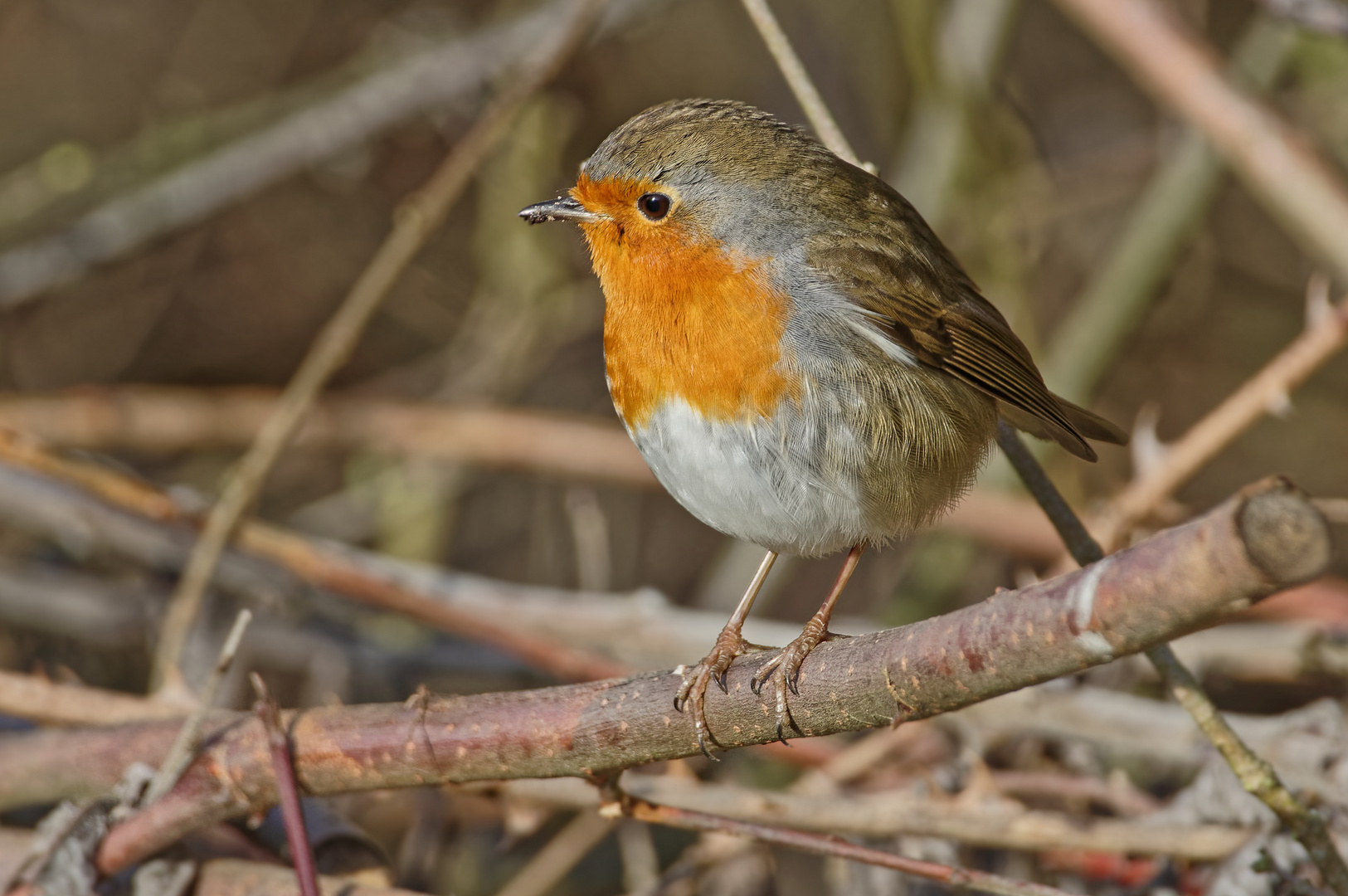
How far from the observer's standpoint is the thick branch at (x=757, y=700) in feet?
3.67

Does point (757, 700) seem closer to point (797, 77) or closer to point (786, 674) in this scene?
point (786, 674)

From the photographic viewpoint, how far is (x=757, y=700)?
1.83 m

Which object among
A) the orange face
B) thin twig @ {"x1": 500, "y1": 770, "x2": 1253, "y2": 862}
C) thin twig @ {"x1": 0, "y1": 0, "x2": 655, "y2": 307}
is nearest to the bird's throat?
the orange face

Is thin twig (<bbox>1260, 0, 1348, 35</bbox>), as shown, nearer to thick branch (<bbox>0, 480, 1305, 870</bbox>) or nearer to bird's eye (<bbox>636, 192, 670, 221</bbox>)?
bird's eye (<bbox>636, 192, 670, 221</bbox>)

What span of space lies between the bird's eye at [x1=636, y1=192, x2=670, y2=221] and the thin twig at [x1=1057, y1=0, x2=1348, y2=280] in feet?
5.04

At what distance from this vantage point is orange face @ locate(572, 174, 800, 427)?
222 cm

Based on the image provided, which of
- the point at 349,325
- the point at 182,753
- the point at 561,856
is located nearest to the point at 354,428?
the point at 349,325

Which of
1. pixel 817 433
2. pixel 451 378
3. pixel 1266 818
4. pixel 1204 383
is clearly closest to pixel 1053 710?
pixel 1266 818

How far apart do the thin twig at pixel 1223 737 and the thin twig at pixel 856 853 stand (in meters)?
0.39

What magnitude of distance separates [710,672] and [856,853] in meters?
0.34

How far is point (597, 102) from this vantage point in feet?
18.1

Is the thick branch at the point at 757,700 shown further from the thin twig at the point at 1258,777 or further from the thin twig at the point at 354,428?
the thin twig at the point at 354,428

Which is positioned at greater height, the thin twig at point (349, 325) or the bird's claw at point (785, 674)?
the thin twig at point (349, 325)

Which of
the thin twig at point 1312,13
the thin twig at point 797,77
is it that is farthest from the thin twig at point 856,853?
the thin twig at point 1312,13
